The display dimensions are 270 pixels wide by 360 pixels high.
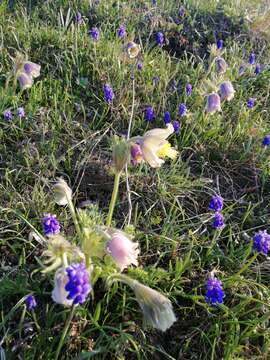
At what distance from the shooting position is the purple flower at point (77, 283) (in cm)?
121

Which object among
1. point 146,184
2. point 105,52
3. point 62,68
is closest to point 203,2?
point 105,52

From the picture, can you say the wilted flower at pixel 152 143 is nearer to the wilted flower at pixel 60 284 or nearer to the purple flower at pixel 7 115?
the wilted flower at pixel 60 284

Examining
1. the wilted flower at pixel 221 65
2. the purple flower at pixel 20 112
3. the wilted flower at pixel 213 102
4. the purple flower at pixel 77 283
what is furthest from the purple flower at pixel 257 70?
the purple flower at pixel 77 283

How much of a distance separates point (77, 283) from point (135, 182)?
3.59ft

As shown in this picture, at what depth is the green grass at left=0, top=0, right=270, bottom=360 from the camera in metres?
1.68

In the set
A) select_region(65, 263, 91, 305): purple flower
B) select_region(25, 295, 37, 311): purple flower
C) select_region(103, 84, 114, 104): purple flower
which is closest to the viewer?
select_region(65, 263, 91, 305): purple flower

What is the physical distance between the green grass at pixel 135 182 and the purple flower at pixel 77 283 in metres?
0.36

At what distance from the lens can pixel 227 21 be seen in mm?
3949

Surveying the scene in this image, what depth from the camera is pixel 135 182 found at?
7.43ft

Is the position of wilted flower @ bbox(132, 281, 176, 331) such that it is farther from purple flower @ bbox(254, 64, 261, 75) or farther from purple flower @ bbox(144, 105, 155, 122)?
purple flower @ bbox(254, 64, 261, 75)

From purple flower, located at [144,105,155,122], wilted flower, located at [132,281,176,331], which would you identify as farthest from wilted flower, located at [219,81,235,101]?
wilted flower, located at [132,281,176,331]

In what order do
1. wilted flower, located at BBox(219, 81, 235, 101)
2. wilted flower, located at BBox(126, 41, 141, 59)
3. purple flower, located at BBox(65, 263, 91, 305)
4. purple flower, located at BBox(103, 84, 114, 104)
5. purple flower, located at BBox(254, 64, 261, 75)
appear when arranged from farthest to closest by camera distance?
purple flower, located at BBox(254, 64, 261, 75) → wilted flower, located at BBox(126, 41, 141, 59) → purple flower, located at BBox(103, 84, 114, 104) → wilted flower, located at BBox(219, 81, 235, 101) → purple flower, located at BBox(65, 263, 91, 305)

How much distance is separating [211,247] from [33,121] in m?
1.14

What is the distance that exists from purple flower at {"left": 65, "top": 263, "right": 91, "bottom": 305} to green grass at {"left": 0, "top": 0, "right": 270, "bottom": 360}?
0.36 meters
